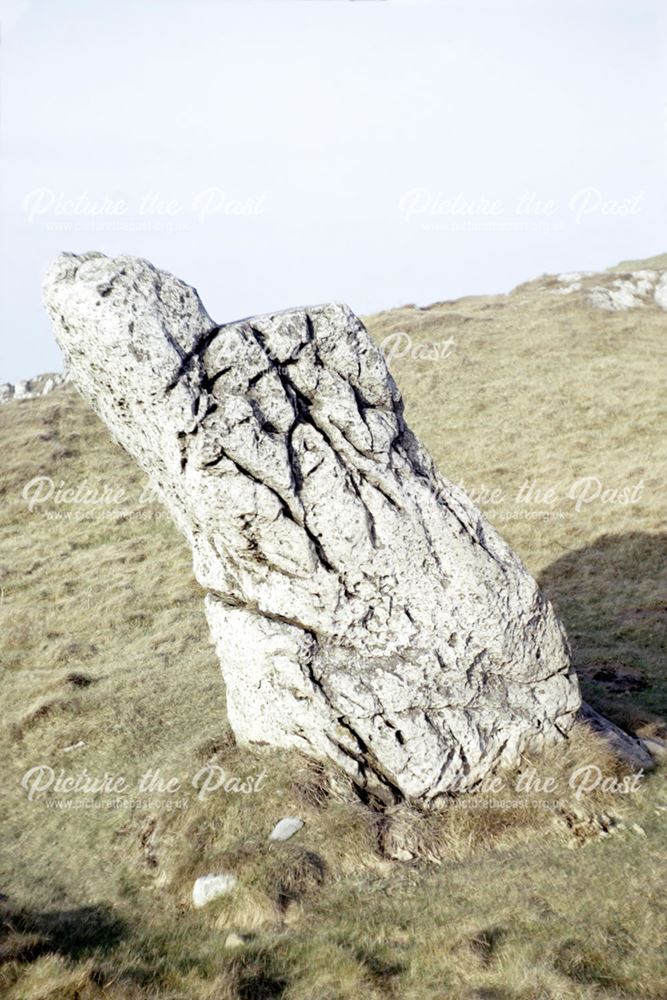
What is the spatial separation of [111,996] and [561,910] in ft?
18.0

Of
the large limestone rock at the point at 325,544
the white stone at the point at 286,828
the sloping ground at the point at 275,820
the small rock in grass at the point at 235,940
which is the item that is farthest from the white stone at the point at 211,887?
the large limestone rock at the point at 325,544

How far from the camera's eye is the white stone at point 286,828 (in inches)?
452

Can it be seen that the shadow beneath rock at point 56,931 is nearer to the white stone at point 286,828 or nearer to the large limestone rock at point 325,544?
the white stone at point 286,828

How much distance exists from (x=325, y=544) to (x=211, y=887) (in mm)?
5235

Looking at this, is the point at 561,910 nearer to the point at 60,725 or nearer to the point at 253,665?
the point at 253,665

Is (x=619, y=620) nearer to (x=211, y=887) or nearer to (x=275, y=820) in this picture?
(x=275, y=820)

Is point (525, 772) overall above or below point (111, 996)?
below

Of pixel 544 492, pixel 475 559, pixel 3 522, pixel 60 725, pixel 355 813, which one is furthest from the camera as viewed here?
pixel 3 522

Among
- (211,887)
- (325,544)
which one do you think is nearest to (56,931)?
(211,887)

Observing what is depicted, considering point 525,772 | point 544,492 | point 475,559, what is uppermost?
point 475,559

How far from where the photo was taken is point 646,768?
12.9 m

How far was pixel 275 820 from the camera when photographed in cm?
1185

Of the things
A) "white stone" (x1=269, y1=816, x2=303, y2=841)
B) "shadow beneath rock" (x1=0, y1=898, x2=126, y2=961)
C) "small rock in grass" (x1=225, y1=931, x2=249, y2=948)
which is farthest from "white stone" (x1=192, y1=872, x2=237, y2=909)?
"shadow beneath rock" (x1=0, y1=898, x2=126, y2=961)

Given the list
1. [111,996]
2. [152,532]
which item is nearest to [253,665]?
[111,996]
